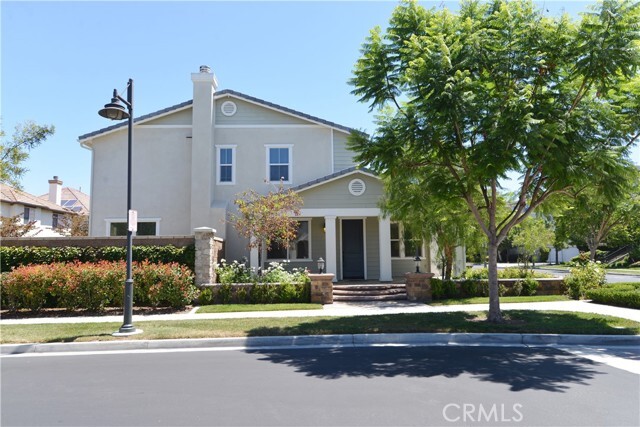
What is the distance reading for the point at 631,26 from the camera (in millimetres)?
8523

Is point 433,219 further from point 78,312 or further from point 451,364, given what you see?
point 78,312

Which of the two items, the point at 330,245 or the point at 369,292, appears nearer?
the point at 369,292

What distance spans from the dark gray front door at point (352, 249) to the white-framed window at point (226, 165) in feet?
17.1

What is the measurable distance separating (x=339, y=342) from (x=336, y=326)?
99cm

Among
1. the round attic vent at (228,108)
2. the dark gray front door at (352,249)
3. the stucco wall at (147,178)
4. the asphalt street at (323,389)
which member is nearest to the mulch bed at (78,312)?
the asphalt street at (323,389)

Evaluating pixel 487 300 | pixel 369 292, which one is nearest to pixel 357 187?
pixel 369 292

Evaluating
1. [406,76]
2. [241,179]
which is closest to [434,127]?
[406,76]

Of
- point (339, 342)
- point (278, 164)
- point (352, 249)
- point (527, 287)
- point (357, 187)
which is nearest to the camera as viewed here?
point (339, 342)

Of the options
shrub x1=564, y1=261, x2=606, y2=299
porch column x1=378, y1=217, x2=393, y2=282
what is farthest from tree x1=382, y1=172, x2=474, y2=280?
shrub x1=564, y1=261, x2=606, y2=299

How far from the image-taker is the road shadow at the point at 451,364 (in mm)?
6289

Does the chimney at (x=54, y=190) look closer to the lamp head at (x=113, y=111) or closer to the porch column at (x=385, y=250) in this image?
the porch column at (x=385, y=250)

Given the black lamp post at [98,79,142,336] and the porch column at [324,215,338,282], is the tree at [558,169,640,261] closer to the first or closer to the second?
the porch column at [324,215,338,282]

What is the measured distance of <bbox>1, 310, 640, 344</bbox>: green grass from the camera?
30.3 ft

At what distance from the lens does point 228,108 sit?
19422 millimetres
